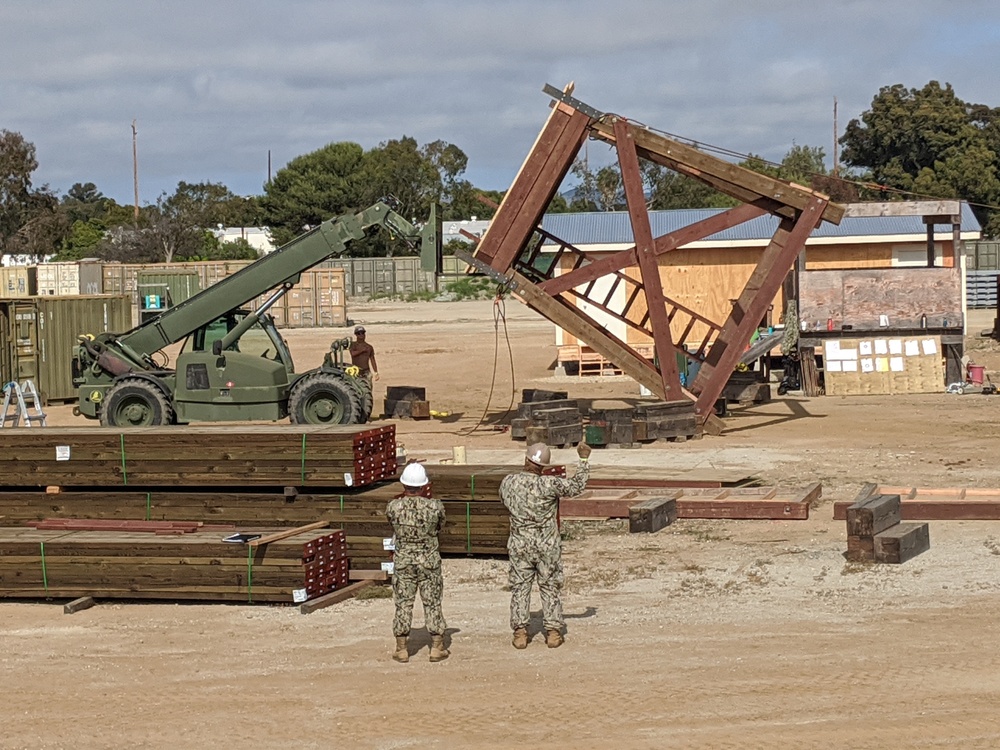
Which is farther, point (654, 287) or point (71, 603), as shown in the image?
point (654, 287)

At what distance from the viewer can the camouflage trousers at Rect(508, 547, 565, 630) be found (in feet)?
36.0

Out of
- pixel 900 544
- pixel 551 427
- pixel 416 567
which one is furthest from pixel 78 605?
pixel 551 427

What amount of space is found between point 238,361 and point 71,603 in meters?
9.82

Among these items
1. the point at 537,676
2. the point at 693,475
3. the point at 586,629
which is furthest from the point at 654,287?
the point at 537,676

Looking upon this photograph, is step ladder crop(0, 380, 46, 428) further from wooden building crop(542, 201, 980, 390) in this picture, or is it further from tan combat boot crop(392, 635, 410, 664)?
tan combat boot crop(392, 635, 410, 664)

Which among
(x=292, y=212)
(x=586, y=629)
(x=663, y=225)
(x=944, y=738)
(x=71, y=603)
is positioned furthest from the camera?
(x=292, y=212)

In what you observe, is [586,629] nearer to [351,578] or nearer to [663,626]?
[663,626]

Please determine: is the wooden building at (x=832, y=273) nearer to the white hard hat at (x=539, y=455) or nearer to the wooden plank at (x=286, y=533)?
the wooden plank at (x=286, y=533)

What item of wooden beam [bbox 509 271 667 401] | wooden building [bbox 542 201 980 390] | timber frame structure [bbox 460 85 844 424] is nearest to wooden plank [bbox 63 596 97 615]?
timber frame structure [bbox 460 85 844 424]

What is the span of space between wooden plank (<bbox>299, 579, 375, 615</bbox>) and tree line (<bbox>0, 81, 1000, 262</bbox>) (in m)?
61.2

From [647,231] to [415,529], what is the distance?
505 inches

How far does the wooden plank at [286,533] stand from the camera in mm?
12773

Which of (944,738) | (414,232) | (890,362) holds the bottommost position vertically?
(944,738)

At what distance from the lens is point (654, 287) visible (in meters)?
22.9
